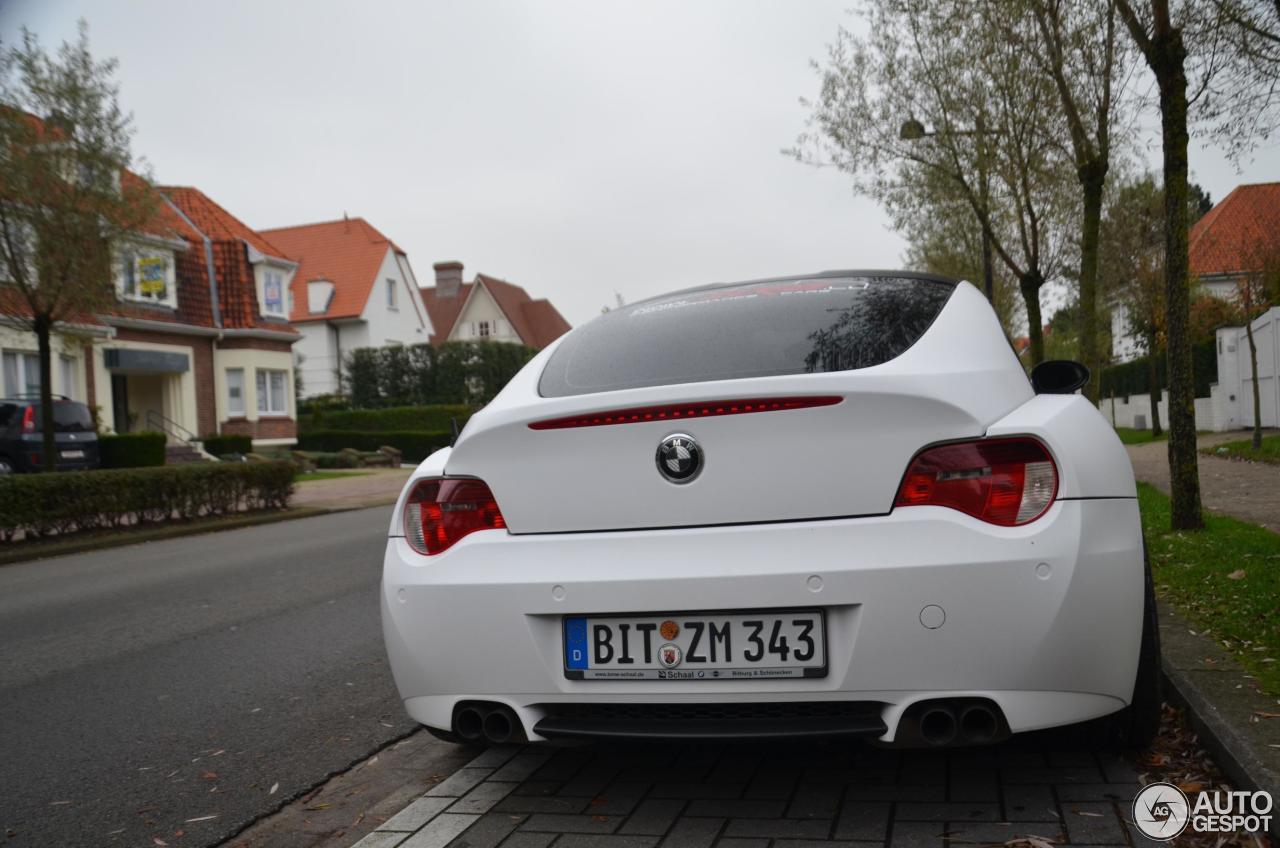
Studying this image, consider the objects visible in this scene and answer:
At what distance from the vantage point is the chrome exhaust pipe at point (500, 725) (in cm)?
341

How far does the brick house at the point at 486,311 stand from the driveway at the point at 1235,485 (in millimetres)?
54478

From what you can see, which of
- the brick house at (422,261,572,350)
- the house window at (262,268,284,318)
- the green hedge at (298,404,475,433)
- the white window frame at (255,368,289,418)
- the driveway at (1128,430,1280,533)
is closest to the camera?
the driveway at (1128,430,1280,533)

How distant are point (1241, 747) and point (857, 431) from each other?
1.43 meters

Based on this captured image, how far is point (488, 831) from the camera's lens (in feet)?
11.0

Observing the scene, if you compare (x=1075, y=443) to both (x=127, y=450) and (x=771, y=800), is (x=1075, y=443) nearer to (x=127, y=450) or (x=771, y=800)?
(x=771, y=800)

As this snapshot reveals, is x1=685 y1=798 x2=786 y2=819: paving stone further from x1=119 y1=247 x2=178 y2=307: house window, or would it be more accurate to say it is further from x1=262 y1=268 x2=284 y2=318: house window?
x1=262 y1=268 x2=284 y2=318: house window

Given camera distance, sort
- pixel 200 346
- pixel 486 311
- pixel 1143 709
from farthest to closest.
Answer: pixel 486 311 < pixel 200 346 < pixel 1143 709

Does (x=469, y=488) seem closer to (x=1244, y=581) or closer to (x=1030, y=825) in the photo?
(x=1030, y=825)

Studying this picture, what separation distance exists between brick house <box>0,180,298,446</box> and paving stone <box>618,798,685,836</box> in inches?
1202

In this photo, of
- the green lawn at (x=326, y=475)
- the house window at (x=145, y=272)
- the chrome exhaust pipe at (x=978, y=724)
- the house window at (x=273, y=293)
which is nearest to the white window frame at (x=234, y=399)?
the house window at (x=273, y=293)

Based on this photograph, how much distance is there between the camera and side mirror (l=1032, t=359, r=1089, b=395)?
3854mm

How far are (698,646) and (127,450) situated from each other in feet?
89.2

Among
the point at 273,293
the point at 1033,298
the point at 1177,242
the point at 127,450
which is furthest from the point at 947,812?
the point at 273,293

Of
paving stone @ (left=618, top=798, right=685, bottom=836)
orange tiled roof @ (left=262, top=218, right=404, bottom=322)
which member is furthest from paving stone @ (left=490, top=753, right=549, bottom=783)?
orange tiled roof @ (left=262, top=218, right=404, bottom=322)
